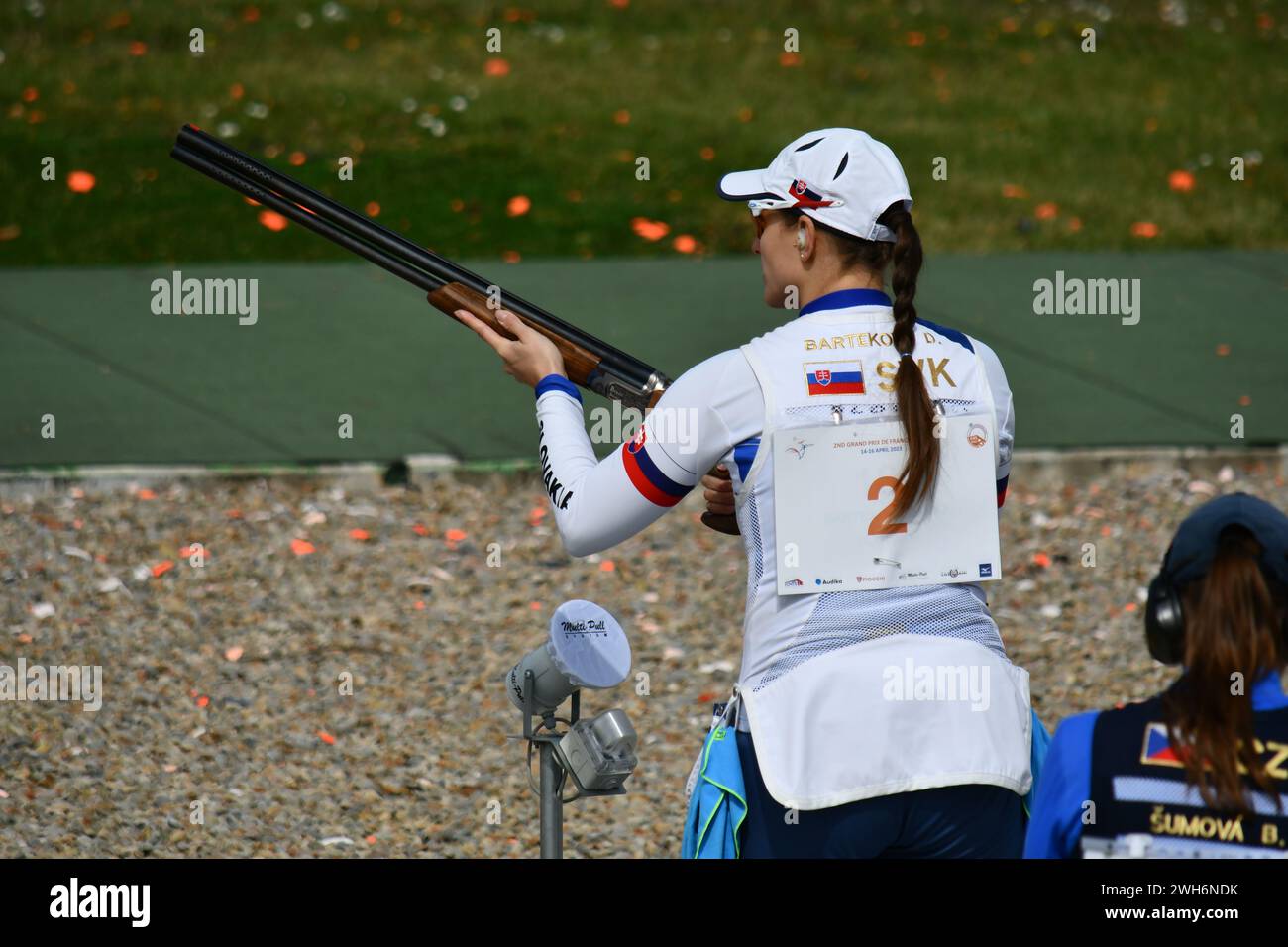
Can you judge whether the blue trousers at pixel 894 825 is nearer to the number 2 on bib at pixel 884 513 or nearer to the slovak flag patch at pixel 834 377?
the number 2 on bib at pixel 884 513

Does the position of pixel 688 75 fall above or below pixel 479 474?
above

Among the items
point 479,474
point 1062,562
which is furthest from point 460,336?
point 1062,562

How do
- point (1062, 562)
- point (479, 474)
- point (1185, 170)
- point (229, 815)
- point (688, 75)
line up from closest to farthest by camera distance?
1. point (229, 815)
2. point (1062, 562)
3. point (479, 474)
4. point (1185, 170)
5. point (688, 75)

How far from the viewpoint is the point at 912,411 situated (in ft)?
9.96

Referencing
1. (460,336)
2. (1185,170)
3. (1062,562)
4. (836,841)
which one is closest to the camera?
(836,841)

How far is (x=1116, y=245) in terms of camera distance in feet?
36.1

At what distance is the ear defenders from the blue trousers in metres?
0.54

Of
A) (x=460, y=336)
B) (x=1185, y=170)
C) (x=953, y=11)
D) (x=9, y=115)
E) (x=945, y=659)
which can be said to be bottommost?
(x=945, y=659)

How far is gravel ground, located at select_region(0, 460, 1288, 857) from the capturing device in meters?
5.45

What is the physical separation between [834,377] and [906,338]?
0.15 metres

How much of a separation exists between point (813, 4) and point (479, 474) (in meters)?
8.13

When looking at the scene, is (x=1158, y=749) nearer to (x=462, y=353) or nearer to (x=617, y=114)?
(x=462, y=353)

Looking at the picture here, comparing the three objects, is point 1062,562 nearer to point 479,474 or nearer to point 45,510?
point 479,474
